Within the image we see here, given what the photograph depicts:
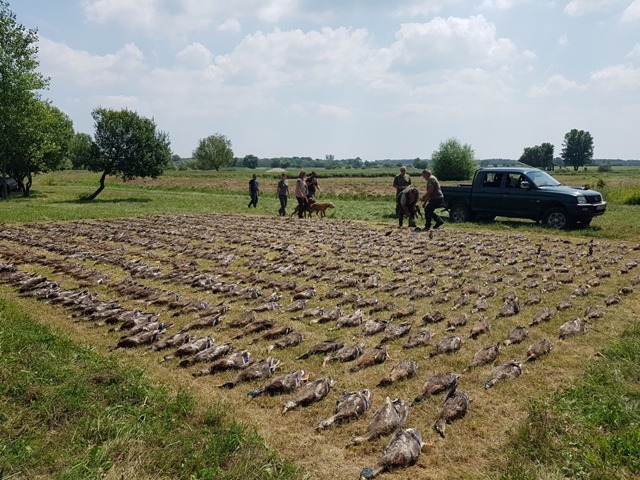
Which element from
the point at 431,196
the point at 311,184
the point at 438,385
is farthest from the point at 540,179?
the point at 438,385

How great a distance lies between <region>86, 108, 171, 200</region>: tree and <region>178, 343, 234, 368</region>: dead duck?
35.2 m

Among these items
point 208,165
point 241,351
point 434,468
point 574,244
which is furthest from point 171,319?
point 208,165

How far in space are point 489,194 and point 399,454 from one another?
16.8 meters

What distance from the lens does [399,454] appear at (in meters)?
3.88

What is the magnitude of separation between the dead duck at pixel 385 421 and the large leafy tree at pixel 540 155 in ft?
443

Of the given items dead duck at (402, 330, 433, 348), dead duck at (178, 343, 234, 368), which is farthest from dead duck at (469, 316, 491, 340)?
dead duck at (178, 343, 234, 368)

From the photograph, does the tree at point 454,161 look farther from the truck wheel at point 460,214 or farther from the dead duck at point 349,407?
the dead duck at point 349,407

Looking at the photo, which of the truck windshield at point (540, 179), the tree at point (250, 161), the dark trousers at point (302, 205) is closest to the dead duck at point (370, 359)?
the truck windshield at point (540, 179)

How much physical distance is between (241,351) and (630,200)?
2620 centimetres

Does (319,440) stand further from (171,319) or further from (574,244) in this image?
(574,244)

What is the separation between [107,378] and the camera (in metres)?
5.09

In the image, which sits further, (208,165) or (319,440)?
(208,165)

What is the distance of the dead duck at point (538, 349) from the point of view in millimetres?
5830

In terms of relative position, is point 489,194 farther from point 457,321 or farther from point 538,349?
point 538,349
